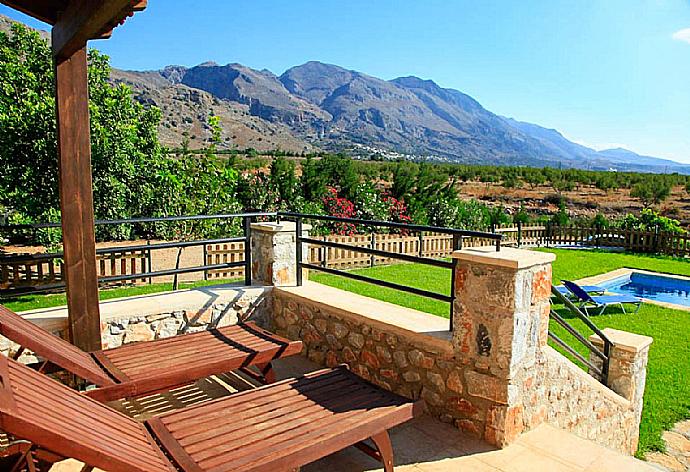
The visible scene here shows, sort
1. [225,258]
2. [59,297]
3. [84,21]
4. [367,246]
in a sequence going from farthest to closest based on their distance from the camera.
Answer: [367,246]
[225,258]
[59,297]
[84,21]

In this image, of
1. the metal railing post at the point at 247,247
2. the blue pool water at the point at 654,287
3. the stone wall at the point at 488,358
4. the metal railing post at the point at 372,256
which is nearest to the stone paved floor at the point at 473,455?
the stone wall at the point at 488,358

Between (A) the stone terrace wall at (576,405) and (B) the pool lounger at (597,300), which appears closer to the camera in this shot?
(A) the stone terrace wall at (576,405)

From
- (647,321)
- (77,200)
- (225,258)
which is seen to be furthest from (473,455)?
(225,258)

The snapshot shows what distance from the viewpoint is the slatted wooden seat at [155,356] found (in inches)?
122

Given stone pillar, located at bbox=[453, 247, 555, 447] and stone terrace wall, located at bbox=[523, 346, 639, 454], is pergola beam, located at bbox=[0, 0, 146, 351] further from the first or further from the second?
stone terrace wall, located at bbox=[523, 346, 639, 454]

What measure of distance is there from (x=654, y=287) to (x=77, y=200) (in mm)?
13828

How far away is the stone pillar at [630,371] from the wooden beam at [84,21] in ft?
17.5

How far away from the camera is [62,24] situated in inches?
139

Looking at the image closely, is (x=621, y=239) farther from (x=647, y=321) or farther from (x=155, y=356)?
(x=155, y=356)

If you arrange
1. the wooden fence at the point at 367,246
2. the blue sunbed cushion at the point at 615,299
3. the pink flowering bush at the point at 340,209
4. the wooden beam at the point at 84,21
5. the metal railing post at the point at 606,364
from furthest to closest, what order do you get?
the pink flowering bush at the point at 340,209, the blue sunbed cushion at the point at 615,299, the wooden fence at the point at 367,246, the metal railing post at the point at 606,364, the wooden beam at the point at 84,21

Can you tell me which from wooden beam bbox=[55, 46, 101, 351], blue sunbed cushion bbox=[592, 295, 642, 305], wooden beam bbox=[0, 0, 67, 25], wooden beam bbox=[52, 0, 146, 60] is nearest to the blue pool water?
blue sunbed cushion bbox=[592, 295, 642, 305]

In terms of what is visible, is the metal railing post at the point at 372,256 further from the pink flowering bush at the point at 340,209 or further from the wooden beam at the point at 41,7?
the wooden beam at the point at 41,7

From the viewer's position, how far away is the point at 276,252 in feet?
17.7

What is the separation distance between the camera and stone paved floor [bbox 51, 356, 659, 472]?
3.12 meters
